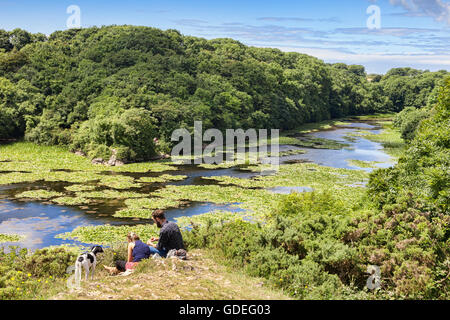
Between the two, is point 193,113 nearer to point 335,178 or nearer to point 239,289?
point 335,178

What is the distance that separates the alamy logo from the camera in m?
52.3

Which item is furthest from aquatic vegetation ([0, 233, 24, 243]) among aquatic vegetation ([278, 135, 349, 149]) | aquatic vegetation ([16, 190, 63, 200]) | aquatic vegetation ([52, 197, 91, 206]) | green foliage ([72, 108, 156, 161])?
aquatic vegetation ([278, 135, 349, 149])

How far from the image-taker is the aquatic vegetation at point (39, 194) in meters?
31.8

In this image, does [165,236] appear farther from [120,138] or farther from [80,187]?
[120,138]

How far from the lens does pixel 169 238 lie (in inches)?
509

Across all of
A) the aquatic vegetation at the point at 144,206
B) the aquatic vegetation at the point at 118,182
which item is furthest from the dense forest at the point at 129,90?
the aquatic vegetation at the point at 144,206

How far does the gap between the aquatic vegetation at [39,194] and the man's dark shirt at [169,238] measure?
22.4m

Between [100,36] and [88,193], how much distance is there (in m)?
62.6

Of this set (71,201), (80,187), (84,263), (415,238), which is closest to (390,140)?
(80,187)

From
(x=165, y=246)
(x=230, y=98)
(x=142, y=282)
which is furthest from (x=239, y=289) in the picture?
(x=230, y=98)

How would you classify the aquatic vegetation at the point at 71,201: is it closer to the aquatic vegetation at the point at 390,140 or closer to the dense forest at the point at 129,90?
the dense forest at the point at 129,90

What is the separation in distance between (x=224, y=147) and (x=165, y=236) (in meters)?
50.6

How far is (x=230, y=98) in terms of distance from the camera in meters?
80.2

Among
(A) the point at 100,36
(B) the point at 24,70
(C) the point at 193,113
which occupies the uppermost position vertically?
(A) the point at 100,36
